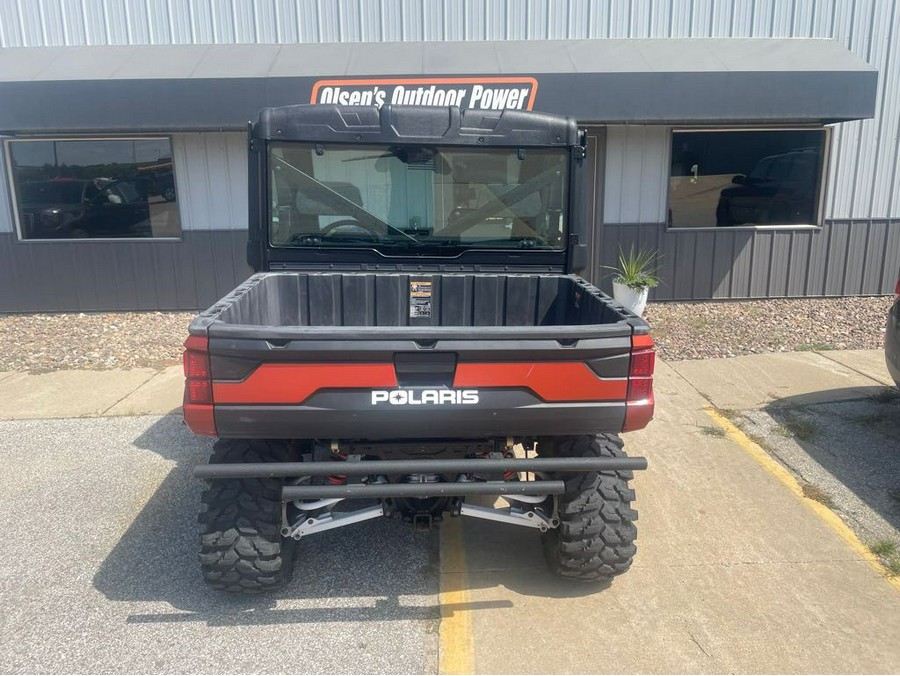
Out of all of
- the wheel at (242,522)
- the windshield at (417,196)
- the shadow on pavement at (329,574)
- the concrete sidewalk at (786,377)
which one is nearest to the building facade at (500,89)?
the concrete sidewalk at (786,377)

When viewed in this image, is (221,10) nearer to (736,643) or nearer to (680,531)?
(680,531)

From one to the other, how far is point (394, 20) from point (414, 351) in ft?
23.0

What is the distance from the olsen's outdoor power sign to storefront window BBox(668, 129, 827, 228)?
2.66m

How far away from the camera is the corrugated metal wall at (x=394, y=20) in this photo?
27.5 feet

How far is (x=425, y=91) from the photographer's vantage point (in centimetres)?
714

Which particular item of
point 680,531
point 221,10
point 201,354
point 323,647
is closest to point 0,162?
point 221,10

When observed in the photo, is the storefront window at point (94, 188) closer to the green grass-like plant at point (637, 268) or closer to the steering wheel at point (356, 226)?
the steering wheel at point (356, 226)

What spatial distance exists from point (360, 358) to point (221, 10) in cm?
748

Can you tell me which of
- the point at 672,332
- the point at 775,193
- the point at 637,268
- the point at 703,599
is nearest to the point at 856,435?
the point at 703,599

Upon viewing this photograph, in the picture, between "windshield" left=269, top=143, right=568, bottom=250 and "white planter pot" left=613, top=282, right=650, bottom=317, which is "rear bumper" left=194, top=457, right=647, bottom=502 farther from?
"white planter pot" left=613, top=282, right=650, bottom=317

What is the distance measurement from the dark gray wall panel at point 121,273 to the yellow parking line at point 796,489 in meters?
6.22

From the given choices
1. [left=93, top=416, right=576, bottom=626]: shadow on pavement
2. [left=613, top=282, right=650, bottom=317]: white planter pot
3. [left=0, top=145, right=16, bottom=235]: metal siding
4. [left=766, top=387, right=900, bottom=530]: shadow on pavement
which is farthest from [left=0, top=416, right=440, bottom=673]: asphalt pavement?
[left=0, top=145, right=16, bottom=235]: metal siding

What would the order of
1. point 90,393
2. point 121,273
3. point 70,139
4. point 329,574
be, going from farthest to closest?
point 121,273
point 70,139
point 90,393
point 329,574

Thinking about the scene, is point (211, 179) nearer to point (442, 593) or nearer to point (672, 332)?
point (672, 332)
